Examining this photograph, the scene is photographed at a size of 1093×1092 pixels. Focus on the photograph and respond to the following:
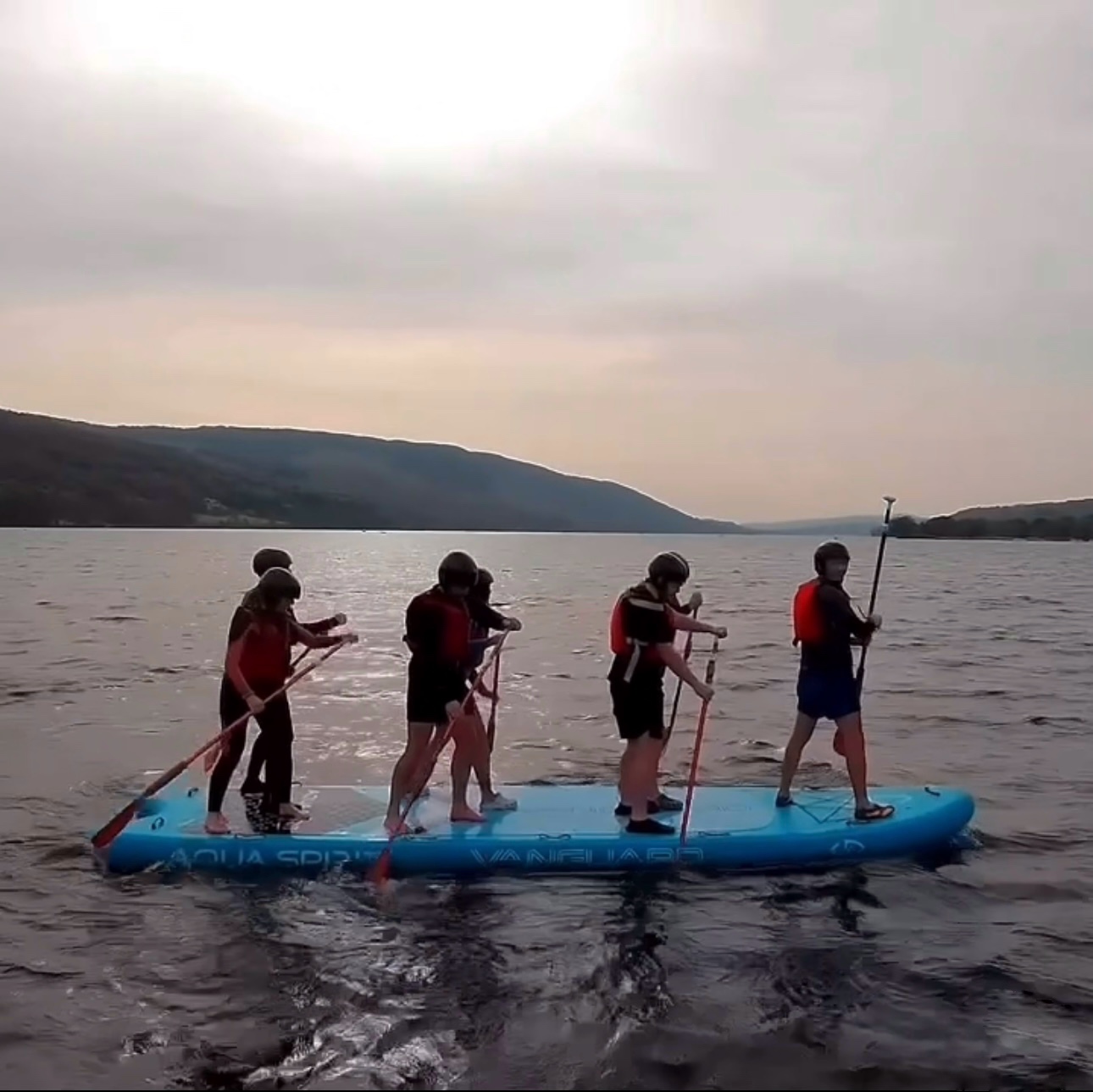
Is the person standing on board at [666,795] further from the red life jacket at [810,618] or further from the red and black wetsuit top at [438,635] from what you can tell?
the red and black wetsuit top at [438,635]

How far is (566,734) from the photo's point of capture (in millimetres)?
17203

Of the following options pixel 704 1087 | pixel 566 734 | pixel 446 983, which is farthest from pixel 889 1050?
pixel 566 734

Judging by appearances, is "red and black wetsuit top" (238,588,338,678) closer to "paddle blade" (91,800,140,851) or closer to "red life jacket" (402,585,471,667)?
"red life jacket" (402,585,471,667)

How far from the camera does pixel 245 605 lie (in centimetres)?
975

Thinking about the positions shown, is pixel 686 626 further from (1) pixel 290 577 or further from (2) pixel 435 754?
(1) pixel 290 577

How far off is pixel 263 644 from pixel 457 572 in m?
1.85

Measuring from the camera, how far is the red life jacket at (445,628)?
941cm

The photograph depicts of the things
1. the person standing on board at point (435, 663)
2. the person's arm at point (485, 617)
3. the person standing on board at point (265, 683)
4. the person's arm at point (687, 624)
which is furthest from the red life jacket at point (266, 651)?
the person's arm at point (687, 624)

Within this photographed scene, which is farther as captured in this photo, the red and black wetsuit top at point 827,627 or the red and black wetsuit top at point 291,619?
the red and black wetsuit top at point 827,627

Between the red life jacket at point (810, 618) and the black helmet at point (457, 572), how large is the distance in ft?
9.17

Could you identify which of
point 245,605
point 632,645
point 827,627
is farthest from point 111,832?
point 827,627

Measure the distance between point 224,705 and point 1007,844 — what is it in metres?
7.13

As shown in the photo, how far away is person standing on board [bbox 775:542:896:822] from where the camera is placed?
32.2 feet

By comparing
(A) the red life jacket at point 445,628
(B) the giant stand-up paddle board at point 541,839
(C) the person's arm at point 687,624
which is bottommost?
(B) the giant stand-up paddle board at point 541,839
